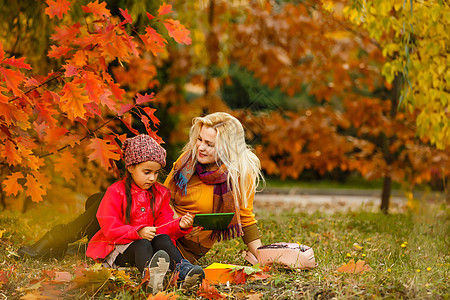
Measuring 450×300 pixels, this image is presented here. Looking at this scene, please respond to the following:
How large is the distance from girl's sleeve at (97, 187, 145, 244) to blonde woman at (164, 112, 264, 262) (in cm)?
52

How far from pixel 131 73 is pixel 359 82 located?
11.9 feet

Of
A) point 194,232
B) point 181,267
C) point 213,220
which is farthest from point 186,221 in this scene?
point 194,232

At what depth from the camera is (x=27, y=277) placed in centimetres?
289

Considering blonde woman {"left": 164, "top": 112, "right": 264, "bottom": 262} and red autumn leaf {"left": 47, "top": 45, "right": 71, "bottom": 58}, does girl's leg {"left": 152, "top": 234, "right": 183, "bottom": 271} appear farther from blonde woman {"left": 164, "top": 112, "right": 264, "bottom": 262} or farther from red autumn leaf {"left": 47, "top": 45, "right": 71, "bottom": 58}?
red autumn leaf {"left": 47, "top": 45, "right": 71, "bottom": 58}

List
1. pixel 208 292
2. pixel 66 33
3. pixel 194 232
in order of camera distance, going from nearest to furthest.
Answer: pixel 208 292 → pixel 66 33 → pixel 194 232

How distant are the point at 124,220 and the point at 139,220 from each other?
10 centimetres

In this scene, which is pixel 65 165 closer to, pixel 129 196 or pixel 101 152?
pixel 101 152

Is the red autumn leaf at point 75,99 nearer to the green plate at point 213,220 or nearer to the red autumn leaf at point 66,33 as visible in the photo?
the red autumn leaf at point 66,33

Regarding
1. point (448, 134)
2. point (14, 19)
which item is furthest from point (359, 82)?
point (14, 19)

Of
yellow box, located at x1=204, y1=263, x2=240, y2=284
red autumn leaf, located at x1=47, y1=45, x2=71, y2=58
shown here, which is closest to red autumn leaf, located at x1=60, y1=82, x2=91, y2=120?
red autumn leaf, located at x1=47, y1=45, x2=71, y2=58

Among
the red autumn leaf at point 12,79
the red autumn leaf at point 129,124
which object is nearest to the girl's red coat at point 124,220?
the red autumn leaf at point 129,124

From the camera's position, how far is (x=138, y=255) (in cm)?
288

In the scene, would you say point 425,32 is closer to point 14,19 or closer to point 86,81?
point 86,81

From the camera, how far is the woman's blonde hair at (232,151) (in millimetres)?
3416
